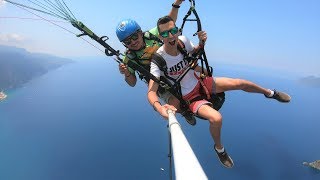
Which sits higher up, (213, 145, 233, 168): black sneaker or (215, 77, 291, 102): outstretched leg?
(215, 77, 291, 102): outstretched leg

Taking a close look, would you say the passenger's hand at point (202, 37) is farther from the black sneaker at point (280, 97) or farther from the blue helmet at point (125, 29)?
the black sneaker at point (280, 97)

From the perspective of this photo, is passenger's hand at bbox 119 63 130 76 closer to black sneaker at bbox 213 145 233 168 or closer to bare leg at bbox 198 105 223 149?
bare leg at bbox 198 105 223 149

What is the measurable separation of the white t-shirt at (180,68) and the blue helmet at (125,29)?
76 cm

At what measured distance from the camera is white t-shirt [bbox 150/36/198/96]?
607cm

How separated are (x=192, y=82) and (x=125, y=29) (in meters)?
1.90

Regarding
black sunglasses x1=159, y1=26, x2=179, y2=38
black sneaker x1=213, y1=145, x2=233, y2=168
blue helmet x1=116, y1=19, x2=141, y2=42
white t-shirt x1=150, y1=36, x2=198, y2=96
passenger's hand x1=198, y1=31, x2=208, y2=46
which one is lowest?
black sneaker x1=213, y1=145, x2=233, y2=168

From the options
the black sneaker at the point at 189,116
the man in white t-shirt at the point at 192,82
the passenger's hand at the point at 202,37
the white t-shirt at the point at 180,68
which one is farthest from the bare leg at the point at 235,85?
the passenger's hand at the point at 202,37

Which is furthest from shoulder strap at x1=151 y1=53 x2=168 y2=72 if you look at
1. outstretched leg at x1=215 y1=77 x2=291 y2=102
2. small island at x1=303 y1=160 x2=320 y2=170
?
small island at x1=303 y1=160 x2=320 y2=170

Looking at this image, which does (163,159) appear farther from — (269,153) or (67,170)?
(269,153)

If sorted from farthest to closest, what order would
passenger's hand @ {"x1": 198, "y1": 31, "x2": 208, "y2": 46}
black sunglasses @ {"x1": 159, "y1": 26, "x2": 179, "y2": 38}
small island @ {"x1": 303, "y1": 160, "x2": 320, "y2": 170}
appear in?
small island @ {"x1": 303, "y1": 160, "x2": 320, "y2": 170} < passenger's hand @ {"x1": 198, "y1": 31, "x2": 208, "y2": 46} < black sunglasses @ {"x1": 159, "y1": 26, "x2": 179, "y2": 38}

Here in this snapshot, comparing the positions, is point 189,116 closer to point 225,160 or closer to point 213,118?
point 225,160

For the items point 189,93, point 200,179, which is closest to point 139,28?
point 189,93

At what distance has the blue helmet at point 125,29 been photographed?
20.7 ft

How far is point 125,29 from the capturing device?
630 centimetres
